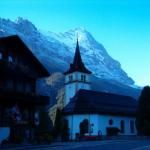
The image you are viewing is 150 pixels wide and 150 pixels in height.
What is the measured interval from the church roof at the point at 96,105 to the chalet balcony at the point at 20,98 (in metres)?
23.5

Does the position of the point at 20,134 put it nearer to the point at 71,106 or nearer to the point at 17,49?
the point at 17,49

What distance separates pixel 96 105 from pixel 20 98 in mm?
30082

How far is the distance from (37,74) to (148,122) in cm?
2136

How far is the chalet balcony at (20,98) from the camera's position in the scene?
34781 mm

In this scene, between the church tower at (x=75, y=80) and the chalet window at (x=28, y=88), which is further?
the church tower at (x=75, y=80)

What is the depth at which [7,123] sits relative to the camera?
3656cm

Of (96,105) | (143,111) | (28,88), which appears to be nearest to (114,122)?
(96,105)

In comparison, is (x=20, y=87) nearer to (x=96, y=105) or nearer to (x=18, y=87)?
(x=18, y=87)

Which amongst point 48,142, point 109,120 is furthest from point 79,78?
point 48,142

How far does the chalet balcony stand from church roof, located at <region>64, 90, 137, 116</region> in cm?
2347

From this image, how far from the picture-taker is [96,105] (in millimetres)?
64812

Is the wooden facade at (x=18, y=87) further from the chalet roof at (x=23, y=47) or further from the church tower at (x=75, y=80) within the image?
the church tower at (x=75, y=80)

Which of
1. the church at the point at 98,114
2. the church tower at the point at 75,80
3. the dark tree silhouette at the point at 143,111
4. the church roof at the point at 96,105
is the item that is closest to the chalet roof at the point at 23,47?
the church at the point at 98,114

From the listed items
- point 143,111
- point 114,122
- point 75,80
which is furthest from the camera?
A: point 75,80
